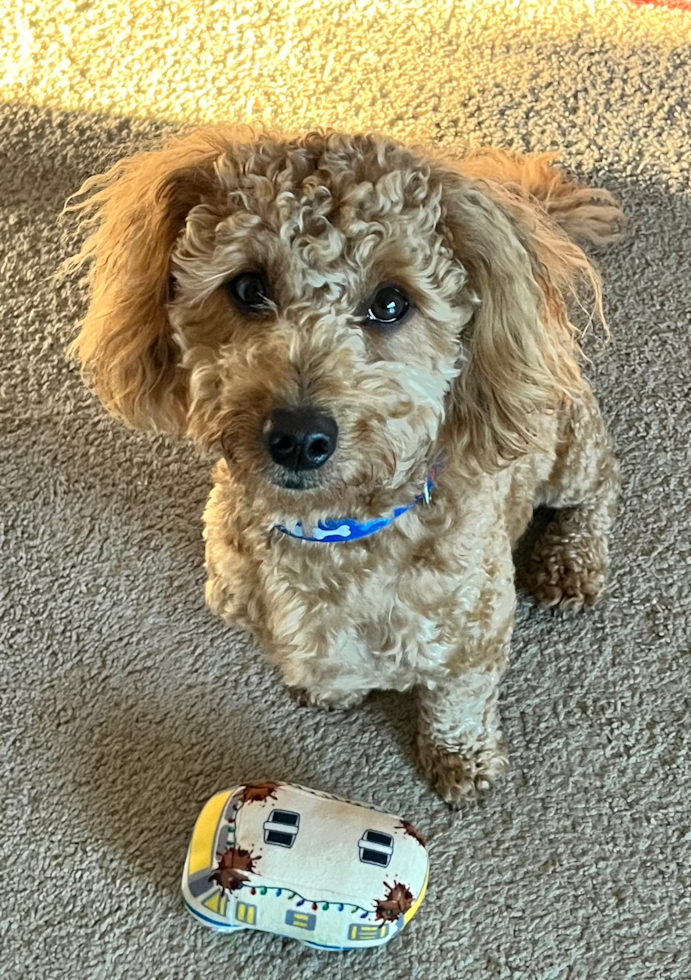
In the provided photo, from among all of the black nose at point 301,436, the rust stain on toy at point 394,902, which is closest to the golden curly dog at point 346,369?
the black nose at point 301,436

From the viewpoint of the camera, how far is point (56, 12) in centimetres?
202

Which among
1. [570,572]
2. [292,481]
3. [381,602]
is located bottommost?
[570,572]

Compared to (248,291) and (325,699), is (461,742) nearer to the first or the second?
(325,699)

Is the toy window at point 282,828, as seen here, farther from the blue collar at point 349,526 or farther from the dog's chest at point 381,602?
the blue collar at point 349,526

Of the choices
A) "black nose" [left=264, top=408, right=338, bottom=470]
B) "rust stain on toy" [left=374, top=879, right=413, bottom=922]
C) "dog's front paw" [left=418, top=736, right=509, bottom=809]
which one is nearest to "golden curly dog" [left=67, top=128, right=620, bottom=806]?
"black nose" [left=264, top=408, right=338, bottom=470]

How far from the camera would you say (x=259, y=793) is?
1.16 meters

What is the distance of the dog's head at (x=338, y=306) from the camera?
841mm

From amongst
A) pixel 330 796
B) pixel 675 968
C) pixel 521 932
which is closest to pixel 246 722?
pixel 330 796

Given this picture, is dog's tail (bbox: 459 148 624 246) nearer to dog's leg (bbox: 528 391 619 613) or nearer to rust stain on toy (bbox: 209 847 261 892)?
dog's leg (bbox: 528 391 619 613)

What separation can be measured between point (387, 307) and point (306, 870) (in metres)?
0.63

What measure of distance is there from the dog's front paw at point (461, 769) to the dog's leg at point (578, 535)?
0.78 feet

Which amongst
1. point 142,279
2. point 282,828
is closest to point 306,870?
point 282,828

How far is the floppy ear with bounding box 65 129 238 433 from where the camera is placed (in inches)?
36.7

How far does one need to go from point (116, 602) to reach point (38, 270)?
64cm
